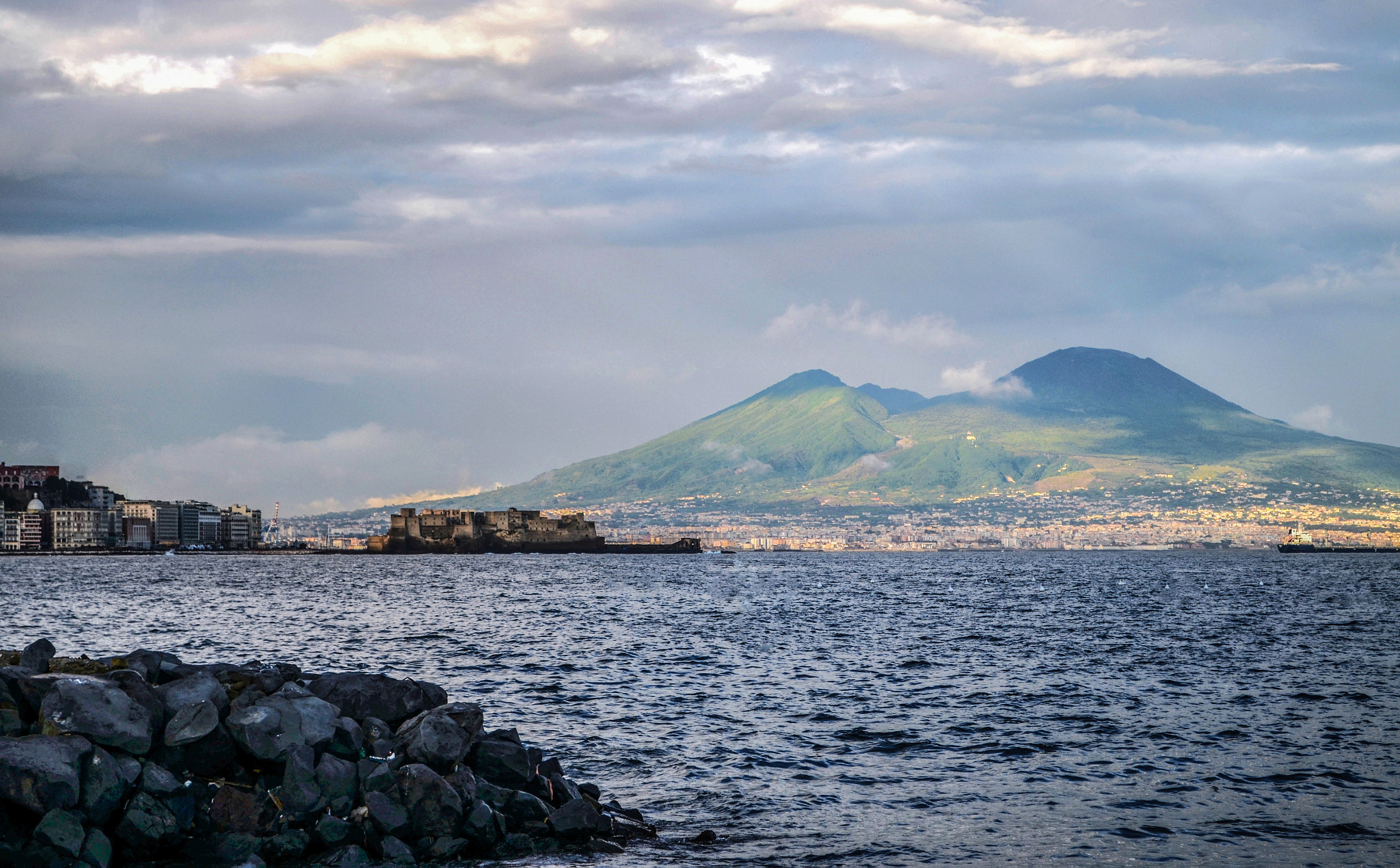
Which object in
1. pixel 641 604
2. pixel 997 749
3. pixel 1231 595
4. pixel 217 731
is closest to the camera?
pixel 217 731

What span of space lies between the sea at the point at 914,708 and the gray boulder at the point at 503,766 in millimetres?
2341

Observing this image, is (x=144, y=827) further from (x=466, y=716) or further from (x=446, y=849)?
(x=466, y=716)

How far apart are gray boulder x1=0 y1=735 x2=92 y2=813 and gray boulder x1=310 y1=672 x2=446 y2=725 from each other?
5210 mm

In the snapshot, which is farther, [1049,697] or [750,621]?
[750,621]

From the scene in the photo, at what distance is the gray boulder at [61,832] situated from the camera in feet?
49.6

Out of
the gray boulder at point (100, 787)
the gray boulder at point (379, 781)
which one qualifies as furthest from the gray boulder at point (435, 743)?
the gray boulder at point (100, 787)

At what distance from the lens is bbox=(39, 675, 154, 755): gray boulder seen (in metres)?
17.0

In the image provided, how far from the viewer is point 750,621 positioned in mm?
63875

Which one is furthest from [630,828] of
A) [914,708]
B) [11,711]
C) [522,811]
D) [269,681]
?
[914,708]

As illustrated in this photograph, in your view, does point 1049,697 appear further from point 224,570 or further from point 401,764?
point 224,570

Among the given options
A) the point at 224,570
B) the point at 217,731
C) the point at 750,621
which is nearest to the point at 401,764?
the point at 217,731

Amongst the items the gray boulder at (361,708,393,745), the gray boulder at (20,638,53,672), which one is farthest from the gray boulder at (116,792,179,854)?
the gray boulder at (20,638,53,672)

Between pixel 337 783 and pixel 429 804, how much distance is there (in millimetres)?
1466

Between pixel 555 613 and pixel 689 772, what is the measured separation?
4649cm
